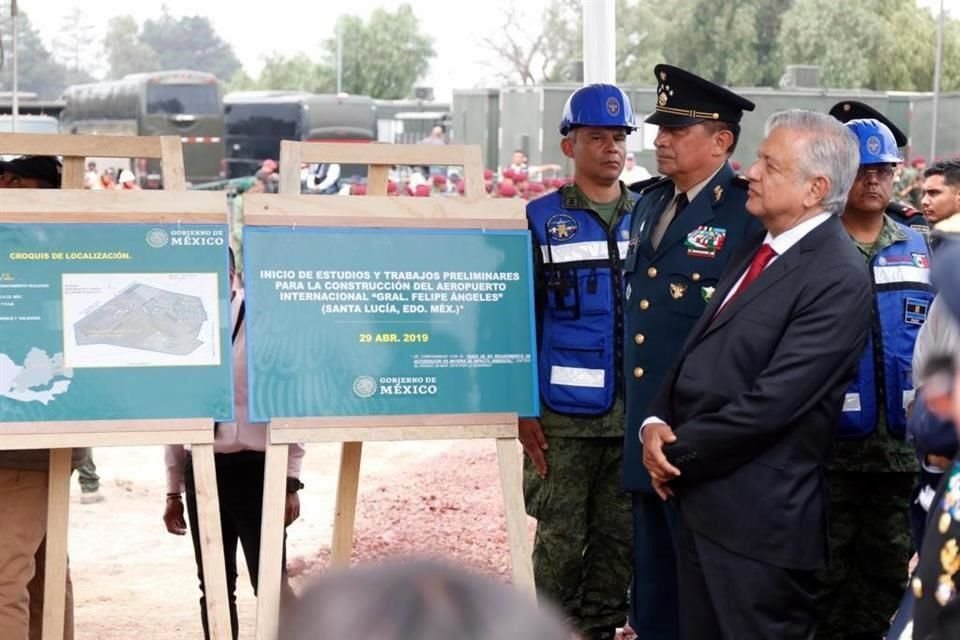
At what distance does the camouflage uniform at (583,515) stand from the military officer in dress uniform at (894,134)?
876mm

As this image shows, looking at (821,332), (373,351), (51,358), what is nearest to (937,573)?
(821,332)

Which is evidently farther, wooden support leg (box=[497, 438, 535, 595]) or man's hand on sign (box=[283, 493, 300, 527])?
man's hand on sign (box=[283, 493, 300, 527])

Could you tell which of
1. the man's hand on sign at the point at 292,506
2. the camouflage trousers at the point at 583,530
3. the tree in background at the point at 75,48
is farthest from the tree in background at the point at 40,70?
the camouflage trousers at the point at 583,530

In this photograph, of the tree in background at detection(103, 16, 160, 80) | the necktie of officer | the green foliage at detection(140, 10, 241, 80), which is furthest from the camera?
the green foliage at detection(140, 10, 241, 80)

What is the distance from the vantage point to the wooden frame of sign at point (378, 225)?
4.16m

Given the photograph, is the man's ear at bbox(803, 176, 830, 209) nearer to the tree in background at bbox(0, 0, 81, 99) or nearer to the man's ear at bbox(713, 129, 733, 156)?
the man's ear at bbox(713, 129, 733, 156)

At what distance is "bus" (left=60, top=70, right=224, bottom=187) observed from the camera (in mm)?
36281

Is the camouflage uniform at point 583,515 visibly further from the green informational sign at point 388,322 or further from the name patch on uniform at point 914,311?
the name patch on uniform at point 914,311

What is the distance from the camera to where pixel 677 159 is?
14.5ft

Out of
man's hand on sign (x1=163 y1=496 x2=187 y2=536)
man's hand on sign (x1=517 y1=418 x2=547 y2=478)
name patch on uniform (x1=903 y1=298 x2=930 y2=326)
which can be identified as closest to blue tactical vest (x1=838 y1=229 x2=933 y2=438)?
name patch on uniform (x1=903 y1=298 x2=930 y2=326)

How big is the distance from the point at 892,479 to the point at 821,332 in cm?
157

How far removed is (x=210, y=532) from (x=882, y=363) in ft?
7.52

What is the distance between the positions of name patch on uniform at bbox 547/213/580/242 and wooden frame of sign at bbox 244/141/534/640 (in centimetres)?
54

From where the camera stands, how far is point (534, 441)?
497 centimetres
